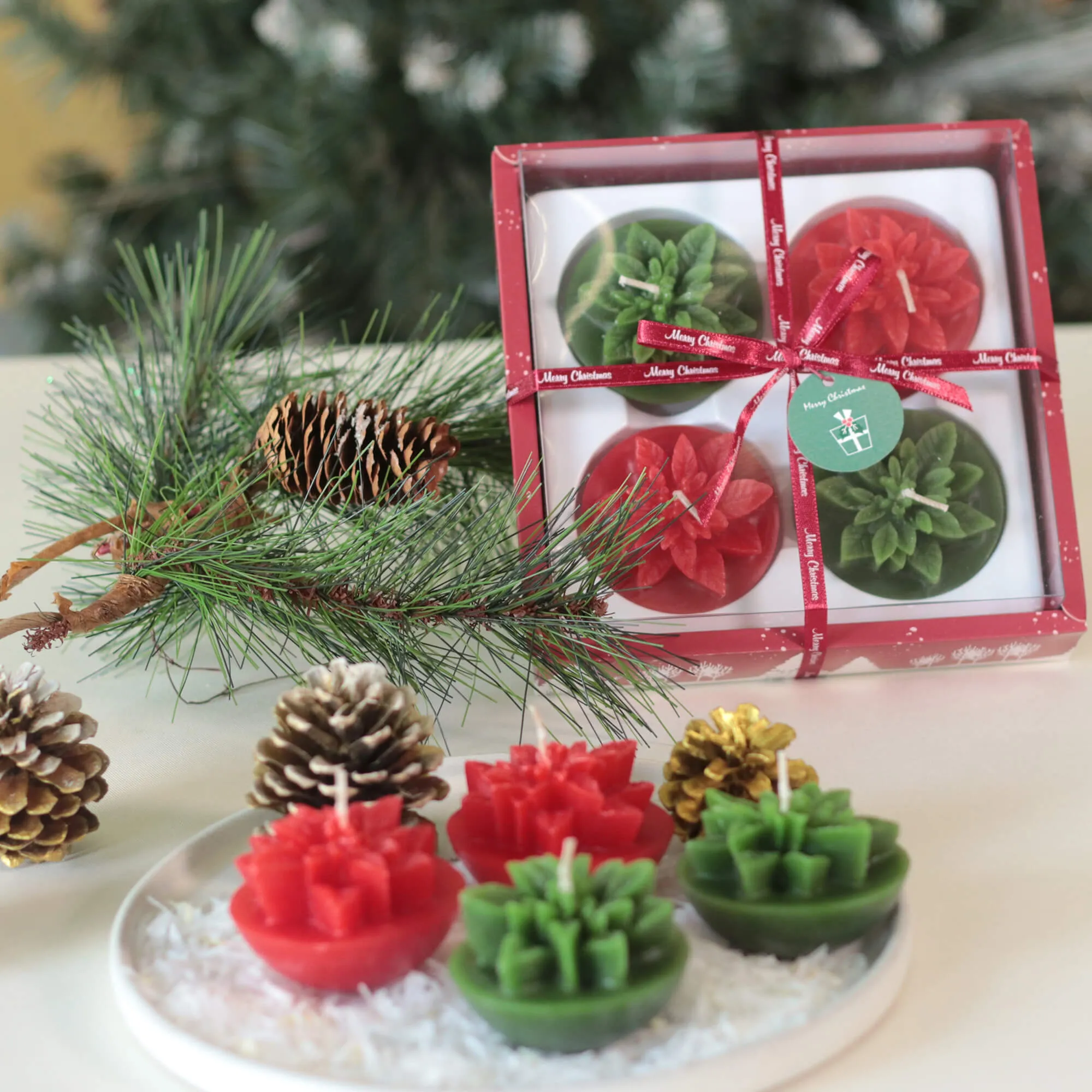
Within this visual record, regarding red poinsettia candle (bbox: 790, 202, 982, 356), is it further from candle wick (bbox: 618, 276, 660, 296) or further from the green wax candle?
the green wax candle

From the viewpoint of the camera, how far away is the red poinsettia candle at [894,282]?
81cm

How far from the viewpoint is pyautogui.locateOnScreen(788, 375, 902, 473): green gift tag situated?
786mm

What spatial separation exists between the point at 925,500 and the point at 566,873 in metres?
0.45

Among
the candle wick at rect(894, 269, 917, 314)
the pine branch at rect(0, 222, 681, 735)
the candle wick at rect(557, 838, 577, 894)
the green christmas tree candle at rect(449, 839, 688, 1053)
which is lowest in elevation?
the green christmas tree candle at rect(449, 839, 688, 1053)

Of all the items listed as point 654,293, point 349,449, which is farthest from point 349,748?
point 654,293

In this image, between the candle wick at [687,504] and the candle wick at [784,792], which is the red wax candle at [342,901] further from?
the candle wick at [687,504]

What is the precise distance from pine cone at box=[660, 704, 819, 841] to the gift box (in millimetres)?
197

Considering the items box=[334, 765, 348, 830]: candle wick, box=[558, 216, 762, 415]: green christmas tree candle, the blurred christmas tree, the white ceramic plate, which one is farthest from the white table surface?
the blurred christmas tree

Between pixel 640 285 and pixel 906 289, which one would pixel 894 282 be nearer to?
pixel 906 289

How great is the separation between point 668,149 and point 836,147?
0.38 ft

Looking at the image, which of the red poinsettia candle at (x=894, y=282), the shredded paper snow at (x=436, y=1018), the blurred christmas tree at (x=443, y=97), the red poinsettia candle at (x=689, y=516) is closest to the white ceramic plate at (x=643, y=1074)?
the shredded paper snow at (x=436, y=1018)

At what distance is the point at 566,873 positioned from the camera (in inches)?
17.2

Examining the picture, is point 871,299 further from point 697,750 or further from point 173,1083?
point 173,1083

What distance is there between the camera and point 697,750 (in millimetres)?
574
